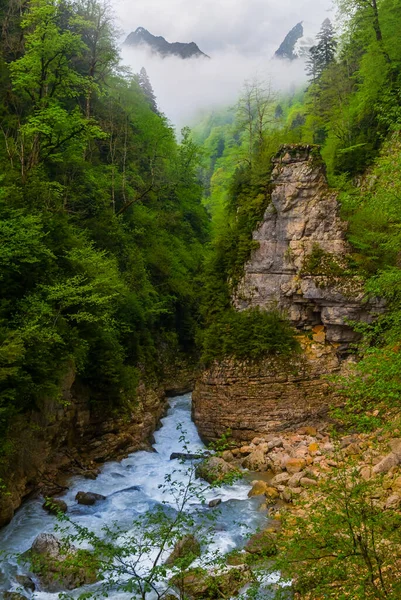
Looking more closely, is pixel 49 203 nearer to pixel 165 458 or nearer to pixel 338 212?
pixel 165 458

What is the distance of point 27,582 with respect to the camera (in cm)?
916

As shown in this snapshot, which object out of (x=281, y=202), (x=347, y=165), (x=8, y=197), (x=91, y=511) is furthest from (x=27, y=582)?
(x=347, y=165)

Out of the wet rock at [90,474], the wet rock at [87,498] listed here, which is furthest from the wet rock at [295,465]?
the wet rock at [90,474]

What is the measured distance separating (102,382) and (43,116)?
10361 mm

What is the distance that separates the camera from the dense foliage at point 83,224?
12.3 metres

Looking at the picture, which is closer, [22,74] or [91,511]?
[91,511]

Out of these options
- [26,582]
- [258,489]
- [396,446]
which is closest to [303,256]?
[396,446]

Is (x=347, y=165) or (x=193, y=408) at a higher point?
(x=347, y=165)

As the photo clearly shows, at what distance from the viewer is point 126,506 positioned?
13.2m

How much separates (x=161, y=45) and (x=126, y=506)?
10752 centimetres

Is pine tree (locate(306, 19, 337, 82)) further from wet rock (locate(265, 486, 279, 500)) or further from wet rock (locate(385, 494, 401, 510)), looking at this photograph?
wet rock (locate(385, 494, 401, 510))

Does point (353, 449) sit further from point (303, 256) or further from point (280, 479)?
point (303, 256)

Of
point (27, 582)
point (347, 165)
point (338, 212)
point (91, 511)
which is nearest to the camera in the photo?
point (27, 582)

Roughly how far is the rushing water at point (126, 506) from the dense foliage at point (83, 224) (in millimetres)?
2906
